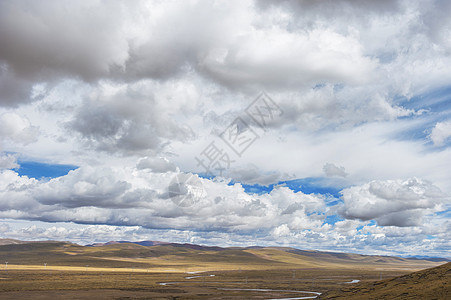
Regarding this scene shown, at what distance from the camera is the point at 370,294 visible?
2031 inches

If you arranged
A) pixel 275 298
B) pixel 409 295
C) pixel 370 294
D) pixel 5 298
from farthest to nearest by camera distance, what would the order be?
pixel 275 298, pixel 5 298, pixel 370 294, pixel 409 295

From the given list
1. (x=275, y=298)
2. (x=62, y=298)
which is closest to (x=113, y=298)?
(x=62, y=298)

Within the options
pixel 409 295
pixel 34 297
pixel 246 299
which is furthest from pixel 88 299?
pixel 409 295

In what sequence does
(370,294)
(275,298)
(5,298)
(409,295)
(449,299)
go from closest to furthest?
(449,299)
(409,295)
(370,294)
(5,298)
(275,298)

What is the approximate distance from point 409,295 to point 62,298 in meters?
65.7

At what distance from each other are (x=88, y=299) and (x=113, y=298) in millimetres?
4934

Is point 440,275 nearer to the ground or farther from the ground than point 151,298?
farther from the ground

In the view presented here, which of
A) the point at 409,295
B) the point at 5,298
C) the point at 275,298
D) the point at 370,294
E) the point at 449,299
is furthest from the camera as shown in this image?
the point at 275,298

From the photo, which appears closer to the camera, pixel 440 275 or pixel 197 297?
pixel 440 275

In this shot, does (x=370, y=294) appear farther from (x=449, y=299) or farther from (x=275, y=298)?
(x=275, y=298)

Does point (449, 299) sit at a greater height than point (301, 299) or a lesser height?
greater

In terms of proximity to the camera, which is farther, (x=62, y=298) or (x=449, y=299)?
(x=62, y=298)

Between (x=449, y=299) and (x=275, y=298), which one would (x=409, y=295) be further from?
(x=275, y=298)

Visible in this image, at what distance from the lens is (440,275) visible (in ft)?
174
